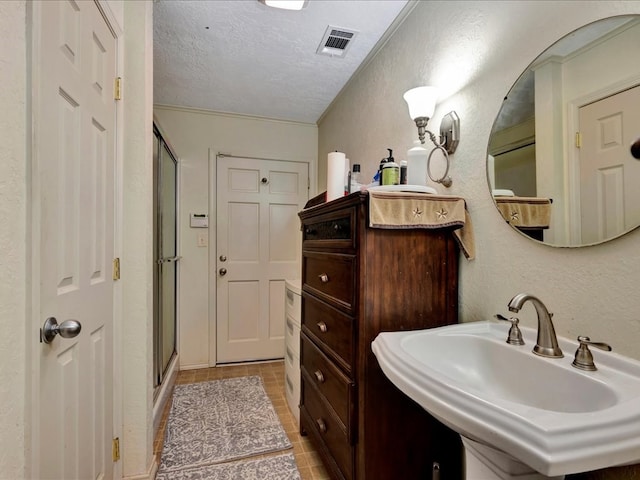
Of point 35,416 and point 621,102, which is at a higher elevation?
point 621,102

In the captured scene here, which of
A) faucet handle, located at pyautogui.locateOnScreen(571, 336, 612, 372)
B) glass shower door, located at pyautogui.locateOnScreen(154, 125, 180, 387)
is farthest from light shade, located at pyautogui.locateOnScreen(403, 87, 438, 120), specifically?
glass shower door, located at pyautogui.locateOnScreen(154, 125, 180, 387)

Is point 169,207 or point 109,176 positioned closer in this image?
point 109,176

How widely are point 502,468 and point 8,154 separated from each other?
133 centimetres

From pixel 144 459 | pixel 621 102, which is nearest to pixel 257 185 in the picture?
pixel 144 459

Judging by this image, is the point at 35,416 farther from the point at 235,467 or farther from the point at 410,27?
the point at 410,27

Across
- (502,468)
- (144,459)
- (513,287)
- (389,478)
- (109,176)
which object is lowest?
(144,459)

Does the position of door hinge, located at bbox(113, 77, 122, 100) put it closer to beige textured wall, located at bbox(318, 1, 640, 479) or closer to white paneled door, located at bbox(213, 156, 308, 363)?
beige textured wall, located at bbox(318, 1, 640, 479)

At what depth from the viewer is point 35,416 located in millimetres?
785

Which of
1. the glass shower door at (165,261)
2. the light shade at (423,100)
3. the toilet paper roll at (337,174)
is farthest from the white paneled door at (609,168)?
the glass shower door at (165,261)

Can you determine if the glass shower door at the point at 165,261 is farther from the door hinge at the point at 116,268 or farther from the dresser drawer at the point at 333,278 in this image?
the dresser drawer at the point at 333,278

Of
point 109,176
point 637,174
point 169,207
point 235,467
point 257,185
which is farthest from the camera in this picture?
point 257,185

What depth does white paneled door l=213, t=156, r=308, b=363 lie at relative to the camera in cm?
309

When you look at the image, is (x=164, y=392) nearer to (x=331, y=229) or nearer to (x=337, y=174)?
(x=331, y=229)

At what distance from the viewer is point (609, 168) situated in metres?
0.86
